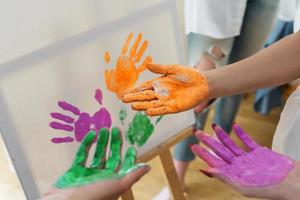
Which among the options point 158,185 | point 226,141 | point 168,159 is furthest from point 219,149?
point 158,185

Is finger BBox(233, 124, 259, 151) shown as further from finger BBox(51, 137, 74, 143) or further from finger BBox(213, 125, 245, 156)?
finger BBox(51, 137, 74, 143)

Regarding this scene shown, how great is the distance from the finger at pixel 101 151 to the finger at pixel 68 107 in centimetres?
11

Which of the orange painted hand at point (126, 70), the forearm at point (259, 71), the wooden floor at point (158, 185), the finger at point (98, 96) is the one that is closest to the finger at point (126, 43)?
the orange painted hand at point (126, 70)

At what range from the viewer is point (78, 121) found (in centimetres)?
95

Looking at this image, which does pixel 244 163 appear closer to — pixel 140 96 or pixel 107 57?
pixel 140 96

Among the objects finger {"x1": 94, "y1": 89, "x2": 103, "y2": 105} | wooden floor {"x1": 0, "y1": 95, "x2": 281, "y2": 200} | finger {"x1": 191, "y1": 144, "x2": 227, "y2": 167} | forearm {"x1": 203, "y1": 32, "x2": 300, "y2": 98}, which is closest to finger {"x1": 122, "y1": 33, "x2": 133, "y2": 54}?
finger {"x1": 94, "y1": 89, "x2": 103, "y2": 105}

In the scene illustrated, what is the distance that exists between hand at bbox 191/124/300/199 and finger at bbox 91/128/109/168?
0.19 meters

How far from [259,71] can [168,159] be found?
42cm

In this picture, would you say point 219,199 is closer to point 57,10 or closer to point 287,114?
point 287,114

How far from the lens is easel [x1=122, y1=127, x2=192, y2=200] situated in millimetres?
1102

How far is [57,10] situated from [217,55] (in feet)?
2.19

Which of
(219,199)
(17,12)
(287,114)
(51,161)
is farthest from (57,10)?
(219,199)

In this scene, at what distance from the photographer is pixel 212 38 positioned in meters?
1.35

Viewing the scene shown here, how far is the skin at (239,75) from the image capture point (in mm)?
864
